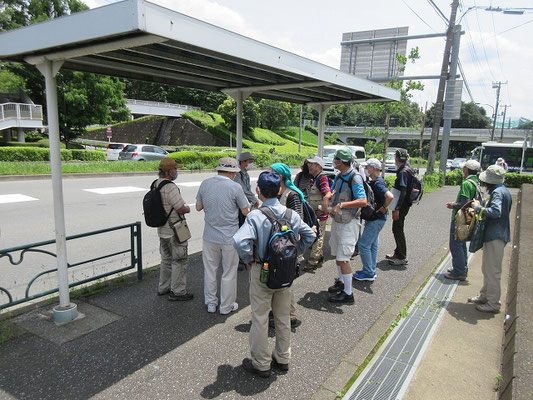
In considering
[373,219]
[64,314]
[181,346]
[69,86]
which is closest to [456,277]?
[373,219]

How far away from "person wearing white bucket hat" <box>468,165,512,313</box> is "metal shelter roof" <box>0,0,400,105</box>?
2.47 meters

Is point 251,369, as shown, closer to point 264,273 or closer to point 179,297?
point 264,273

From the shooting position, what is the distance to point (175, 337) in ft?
12.4

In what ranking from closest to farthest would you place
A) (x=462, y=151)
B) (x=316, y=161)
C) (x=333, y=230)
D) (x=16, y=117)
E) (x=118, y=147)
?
(x=333, y=230)
(x=316, y=161)
(x=118, y=147)
(x=16, y=117)
(x=462, y=151)

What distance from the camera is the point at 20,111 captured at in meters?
28.4

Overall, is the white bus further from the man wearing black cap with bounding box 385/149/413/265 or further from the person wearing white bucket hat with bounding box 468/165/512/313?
the person wearing white bucket hat with bounding box 468/165/512/313

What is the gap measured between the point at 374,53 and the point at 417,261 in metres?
8.26

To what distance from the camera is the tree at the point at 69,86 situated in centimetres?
2631

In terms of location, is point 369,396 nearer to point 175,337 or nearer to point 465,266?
point 175,337

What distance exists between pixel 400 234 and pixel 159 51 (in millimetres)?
4640

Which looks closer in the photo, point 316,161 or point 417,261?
point 316,161

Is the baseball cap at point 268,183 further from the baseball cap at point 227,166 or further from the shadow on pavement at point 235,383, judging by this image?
the shadow on pavement at point 235,383

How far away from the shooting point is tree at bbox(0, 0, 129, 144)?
26.3 m

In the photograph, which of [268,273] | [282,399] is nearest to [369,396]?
[282,399]
